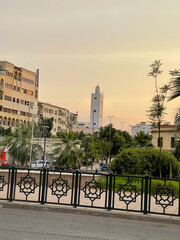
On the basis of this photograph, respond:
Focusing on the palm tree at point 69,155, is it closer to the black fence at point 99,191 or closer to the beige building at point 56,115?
the black fence at point 99,191

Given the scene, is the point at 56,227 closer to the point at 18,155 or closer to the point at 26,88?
the point at 18,155

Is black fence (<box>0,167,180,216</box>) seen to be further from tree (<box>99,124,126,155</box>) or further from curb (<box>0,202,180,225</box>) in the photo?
tree (<box>99,124,126,155</box>)

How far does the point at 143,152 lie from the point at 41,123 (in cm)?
9778

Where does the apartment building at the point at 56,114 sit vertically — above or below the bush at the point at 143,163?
above

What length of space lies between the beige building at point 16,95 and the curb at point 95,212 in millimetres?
97510

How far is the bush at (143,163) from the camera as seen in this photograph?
2433 centimetres

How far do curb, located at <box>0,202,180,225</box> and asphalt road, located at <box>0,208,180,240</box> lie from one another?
311mm

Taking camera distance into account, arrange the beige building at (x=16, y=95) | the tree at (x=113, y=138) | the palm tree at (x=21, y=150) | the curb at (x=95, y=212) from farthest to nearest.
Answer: the beige building at (x=16, y=95) → the tree at (x=113, y=138) → the palm tree at (x=21, y=150) → the curb at (x=95, y=212)

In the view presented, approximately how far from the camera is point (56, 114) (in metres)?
143

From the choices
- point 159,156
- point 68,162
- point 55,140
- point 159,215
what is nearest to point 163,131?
point 55,140

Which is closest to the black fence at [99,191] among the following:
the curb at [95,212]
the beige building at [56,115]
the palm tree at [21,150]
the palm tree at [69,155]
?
the curb at [95,212]

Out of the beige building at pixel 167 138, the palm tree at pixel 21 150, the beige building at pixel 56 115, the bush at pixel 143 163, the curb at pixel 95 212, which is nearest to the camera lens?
the curb at pixel 95 212

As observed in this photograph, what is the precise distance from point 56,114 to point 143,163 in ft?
393

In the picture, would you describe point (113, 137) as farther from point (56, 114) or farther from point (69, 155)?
point (56, 114)
